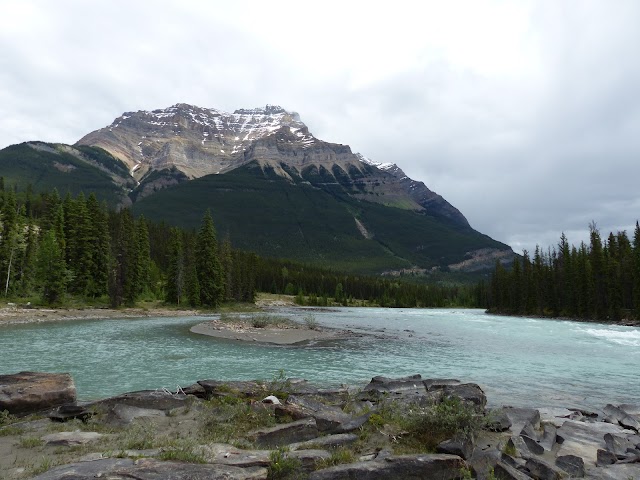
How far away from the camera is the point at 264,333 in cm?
4616

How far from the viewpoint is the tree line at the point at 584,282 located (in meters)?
87.9

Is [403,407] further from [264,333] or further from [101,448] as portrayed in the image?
[264,333]

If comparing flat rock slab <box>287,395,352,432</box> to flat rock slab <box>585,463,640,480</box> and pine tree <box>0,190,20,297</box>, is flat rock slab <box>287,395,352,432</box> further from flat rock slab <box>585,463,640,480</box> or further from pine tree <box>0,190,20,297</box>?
pine tree <box>0,190,20,297</box>

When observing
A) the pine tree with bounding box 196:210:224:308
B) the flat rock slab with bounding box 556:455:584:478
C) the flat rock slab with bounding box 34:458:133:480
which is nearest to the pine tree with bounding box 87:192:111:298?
the pine tree with bounding box 196:210:224:308

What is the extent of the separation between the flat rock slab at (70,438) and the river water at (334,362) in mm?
7993

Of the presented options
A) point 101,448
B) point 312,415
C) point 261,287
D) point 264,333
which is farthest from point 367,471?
point 261,287

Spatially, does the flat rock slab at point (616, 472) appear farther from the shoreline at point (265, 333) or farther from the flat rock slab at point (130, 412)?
the shoreline at point (265, 333)

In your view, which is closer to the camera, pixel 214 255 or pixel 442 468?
pixel 442 468

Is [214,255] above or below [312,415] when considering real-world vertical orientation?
above

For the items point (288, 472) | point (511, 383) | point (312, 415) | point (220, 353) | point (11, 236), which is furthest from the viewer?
point (11, 236)

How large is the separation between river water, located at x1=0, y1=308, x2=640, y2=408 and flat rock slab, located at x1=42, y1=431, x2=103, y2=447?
7993 mm

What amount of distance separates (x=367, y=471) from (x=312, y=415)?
4.12 metres

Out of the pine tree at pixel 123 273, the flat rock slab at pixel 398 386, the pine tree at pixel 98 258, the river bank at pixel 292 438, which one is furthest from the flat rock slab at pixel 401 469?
the pine tree at pixel 98 258

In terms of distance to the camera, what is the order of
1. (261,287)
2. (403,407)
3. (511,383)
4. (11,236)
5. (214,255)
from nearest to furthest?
(403,407), (511,383), (11,236), (214,255), (261,287)
